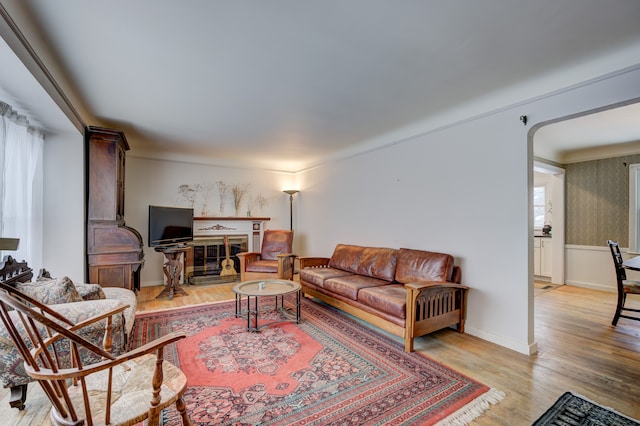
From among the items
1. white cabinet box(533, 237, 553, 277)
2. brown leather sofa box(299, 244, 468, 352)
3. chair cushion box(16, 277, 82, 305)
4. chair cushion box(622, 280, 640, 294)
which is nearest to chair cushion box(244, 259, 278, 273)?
brown leather sofa box(299, 244, 468, 352)

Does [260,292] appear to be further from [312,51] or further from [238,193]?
[238,193]

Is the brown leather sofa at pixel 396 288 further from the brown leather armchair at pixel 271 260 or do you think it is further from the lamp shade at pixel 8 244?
the lamp shade at pixel 8 244

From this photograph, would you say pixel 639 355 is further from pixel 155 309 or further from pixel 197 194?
pixel 197 194

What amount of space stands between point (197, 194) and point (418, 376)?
16.1ft

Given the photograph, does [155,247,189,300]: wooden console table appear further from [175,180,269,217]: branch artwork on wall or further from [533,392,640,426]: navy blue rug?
[533,392,640,426]: navy blue rug

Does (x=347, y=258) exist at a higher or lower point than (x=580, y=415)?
higher

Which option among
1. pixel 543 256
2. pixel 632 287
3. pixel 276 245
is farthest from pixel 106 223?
pixel 543 256

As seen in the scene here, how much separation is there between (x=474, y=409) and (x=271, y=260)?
3.96m

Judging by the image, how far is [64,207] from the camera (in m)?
3.34

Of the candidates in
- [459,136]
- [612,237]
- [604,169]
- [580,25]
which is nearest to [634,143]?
[604,169]

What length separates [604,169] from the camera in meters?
4.92

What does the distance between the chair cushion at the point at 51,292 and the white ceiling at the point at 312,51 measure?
1.70m

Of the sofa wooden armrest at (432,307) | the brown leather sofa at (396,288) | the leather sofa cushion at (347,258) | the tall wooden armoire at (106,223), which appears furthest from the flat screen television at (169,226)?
the sofa wooden armrest at (432,307)

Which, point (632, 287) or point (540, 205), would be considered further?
point (540, 205)
